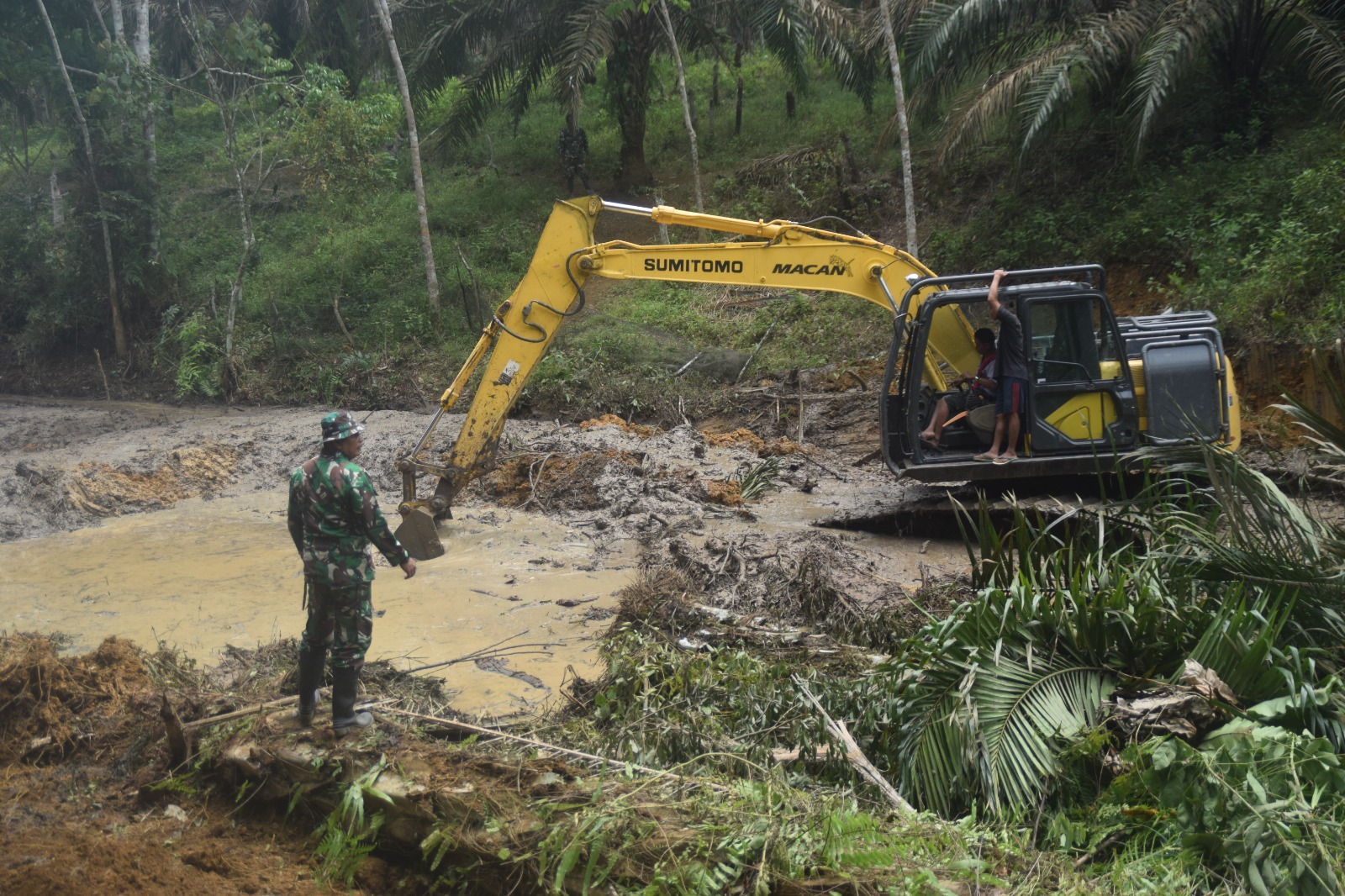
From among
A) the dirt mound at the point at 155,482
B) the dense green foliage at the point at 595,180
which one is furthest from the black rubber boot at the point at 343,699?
the dense green foliage at the point at 595,180

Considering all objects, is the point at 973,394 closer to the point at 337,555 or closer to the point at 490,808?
the point at 337,555

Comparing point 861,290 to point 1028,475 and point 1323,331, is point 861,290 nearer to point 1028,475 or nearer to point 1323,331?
point 1028,475

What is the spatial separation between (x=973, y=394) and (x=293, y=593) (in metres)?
6.25

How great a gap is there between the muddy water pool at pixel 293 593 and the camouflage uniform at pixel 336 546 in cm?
125

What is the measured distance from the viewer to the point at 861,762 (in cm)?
422

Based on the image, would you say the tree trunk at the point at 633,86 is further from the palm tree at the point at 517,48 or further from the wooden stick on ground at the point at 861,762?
the wooden stick on ground at the point at 861,762

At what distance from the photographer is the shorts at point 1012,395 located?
8164 millimetres

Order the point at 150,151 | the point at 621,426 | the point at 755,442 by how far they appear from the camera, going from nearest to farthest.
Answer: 1. the point at 755,442
2. the point at 621,426
3. the point at 150,151

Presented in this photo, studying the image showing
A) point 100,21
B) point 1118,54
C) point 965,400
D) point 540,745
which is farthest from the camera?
point 100,21

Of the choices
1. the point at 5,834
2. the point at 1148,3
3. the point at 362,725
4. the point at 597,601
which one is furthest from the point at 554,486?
the point at 1148,3

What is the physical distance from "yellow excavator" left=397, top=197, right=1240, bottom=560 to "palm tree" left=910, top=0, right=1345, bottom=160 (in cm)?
629

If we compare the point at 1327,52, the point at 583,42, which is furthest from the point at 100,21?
the point at 1327,52

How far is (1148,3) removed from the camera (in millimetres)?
14570

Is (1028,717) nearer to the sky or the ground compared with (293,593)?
nearer to the sky
